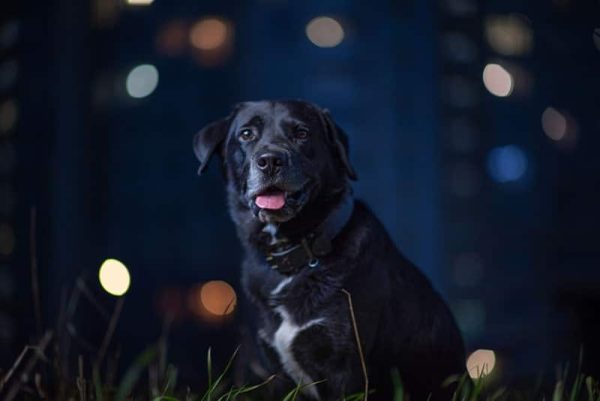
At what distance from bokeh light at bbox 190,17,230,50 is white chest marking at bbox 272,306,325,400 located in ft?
8.87

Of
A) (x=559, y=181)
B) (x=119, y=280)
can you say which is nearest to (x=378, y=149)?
(x=559, y=181)

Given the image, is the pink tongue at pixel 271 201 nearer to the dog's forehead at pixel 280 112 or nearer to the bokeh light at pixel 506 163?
the dog's forehead at pixel 280 112

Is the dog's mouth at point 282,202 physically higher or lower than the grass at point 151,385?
higher

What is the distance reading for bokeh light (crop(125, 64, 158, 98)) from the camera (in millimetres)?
5363

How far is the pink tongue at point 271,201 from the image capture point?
3225 millimetres

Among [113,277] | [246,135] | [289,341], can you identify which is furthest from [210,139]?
[113,277]

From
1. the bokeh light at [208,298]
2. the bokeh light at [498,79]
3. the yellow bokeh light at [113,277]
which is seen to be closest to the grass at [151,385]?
the yellow bokeh light at [113,277]

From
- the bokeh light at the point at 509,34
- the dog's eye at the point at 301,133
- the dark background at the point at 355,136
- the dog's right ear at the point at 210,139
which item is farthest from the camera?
the bokeh light at the point at 509,34

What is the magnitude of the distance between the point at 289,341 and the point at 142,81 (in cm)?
278

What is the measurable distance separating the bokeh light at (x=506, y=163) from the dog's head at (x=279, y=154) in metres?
2.51

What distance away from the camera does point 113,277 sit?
16.3 ft

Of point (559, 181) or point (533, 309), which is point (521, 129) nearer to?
point (559, 181)

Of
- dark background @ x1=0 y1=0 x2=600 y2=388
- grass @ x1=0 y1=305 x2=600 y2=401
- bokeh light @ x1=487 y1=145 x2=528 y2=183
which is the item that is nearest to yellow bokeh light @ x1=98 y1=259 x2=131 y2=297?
dark background @ x1=0 y1=0 x2=600 y2=388

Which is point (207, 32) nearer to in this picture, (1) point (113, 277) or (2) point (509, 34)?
(1) point (113, 277)
